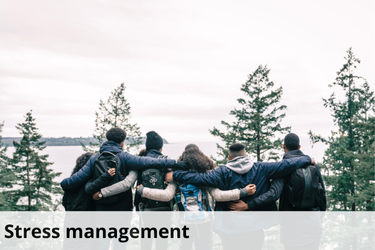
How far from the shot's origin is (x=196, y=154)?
3.60 meters

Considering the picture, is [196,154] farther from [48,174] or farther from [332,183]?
[48,174]

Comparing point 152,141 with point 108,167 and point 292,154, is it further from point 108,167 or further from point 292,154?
point 292,154

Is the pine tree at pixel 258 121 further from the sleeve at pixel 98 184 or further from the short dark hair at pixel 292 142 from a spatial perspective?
the sleeve at pixel 98 184

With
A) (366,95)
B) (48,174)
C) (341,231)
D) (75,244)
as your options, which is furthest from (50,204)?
(366,95)

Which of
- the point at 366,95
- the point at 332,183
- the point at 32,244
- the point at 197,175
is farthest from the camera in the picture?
the point at 32,244

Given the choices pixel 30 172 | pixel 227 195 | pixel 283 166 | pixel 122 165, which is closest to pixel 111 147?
pixel 122 165

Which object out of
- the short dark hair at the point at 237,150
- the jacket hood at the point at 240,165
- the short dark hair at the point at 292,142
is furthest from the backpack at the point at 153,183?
the short dark hair at the point at 292,142

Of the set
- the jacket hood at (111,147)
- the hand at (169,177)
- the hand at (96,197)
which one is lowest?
the hand at (96,197)

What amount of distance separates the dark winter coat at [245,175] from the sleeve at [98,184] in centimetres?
95

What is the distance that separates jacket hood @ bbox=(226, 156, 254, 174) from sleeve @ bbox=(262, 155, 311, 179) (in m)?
0.22

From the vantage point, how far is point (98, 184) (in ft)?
11.3

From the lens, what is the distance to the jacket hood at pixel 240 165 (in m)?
3.48

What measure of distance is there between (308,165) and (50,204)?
21.8 meters

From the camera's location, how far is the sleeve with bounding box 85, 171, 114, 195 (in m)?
3.42
